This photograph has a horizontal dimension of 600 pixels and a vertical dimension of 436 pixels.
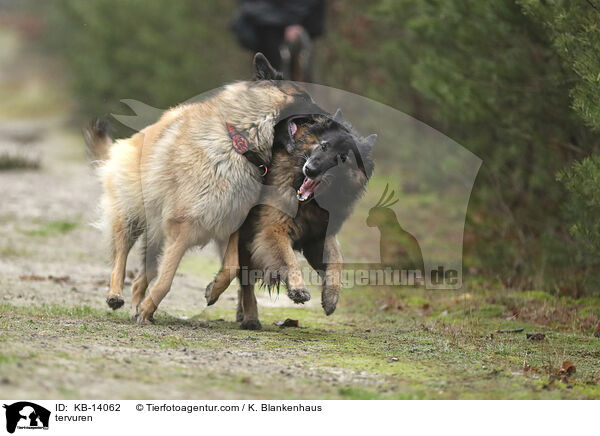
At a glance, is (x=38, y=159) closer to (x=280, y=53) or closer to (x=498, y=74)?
(x=280, y=53)

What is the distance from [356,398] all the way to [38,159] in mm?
13142

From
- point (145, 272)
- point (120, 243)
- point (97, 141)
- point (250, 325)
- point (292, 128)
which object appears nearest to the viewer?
point (292, 128)

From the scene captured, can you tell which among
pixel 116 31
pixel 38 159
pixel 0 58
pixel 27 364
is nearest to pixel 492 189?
pixel 27 364

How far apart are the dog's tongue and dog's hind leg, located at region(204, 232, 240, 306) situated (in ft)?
1.82

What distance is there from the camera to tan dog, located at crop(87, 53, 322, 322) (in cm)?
529

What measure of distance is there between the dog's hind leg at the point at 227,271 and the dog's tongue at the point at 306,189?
555mm

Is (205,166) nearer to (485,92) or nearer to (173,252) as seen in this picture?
(173,252)

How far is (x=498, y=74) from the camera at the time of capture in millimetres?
7289

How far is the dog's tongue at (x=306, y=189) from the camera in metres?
5.22

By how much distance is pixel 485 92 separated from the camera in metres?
7.51

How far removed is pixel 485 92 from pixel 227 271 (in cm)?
345

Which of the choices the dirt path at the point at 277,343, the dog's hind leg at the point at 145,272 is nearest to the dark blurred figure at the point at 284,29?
the dirt path at the point at 277,343

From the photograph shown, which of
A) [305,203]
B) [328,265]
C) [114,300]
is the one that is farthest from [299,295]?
[114,300]

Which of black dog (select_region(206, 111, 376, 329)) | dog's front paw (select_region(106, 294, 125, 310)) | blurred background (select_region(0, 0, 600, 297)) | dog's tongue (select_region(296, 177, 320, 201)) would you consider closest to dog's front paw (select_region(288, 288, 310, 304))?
black dog (select_region(206, 111, 376, 329))
